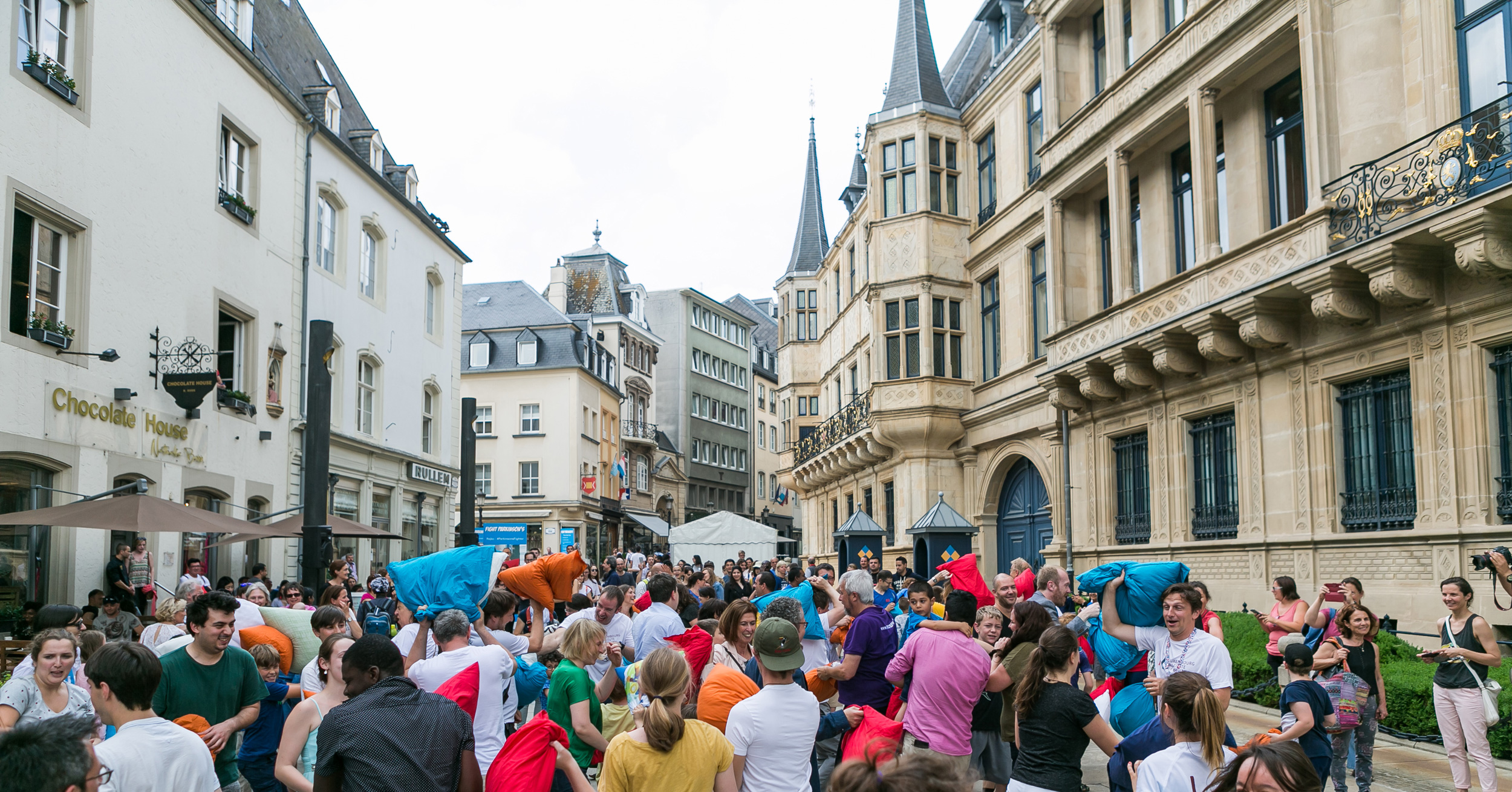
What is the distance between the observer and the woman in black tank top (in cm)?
808

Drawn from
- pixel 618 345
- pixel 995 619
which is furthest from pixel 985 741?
pixel 618 345

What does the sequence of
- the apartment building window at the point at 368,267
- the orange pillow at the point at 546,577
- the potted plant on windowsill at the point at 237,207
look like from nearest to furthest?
the orange pillow at the point at 546,577, the potted plant on windowsill at the point at 237,207, the apartment building window at the point at 368,267

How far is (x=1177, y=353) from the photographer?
690 inches

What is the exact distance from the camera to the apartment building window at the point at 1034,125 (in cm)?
2416

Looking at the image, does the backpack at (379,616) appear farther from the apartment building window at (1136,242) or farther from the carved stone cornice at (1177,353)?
the apartment building window at (1136,242)

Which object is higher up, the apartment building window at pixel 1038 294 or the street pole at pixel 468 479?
the apartment building window at pixel 1038 294

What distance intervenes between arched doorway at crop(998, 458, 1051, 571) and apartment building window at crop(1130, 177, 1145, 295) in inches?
207

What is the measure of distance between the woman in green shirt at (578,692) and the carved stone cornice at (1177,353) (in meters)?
13.4

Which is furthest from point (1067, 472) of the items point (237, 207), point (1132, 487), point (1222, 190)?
point (237, 207)

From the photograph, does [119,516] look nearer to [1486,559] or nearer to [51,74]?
[51,74]

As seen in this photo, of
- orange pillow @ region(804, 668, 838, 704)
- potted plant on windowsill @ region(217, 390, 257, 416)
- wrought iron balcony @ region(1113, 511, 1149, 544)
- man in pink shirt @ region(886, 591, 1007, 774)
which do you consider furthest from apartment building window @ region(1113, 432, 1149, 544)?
potted plant on windowsill @ region(217, 390, 257, 416)

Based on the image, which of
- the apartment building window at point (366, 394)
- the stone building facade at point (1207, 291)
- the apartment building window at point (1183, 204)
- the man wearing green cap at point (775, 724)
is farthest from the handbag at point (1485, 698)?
the apartment building window at point (366, 394)

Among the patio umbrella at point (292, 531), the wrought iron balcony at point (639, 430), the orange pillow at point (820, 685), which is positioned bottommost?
the orange pillow at point (820, 685)

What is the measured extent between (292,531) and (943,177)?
17.0 metres
